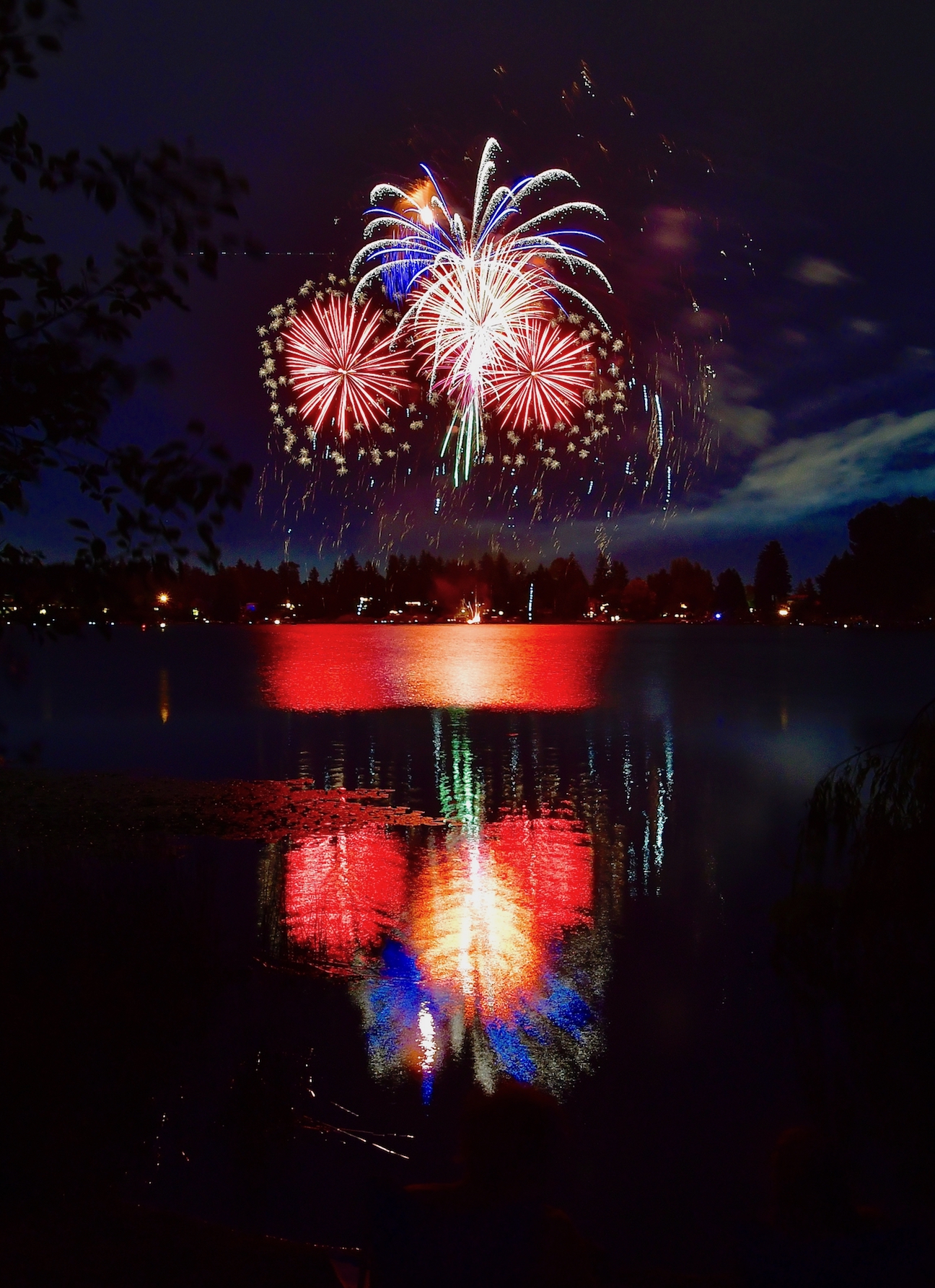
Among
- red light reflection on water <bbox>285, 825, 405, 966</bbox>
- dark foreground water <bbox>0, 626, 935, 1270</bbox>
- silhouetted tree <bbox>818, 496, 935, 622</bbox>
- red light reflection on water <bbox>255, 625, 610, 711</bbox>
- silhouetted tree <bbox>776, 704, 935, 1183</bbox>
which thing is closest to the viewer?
dark foreground water <bbox>0, 626, 935, 1270</bbox>

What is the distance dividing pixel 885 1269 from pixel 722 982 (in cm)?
784

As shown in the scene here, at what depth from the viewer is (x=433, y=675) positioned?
71.5 meters

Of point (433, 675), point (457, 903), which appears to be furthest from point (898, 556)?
point (457, 903)

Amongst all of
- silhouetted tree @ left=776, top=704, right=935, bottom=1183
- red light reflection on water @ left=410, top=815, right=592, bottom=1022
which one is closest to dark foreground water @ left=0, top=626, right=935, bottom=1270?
red light reflection on water @ left=410, top=815, right=592, bottom=1022

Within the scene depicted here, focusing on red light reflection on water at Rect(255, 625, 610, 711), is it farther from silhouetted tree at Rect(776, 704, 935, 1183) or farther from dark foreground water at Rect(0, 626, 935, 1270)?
silhouetted tree at Rect(776, 704, 935, 1183)

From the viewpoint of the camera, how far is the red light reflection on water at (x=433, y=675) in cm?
5100

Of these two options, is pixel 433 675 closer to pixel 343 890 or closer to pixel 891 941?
pixel 343 890

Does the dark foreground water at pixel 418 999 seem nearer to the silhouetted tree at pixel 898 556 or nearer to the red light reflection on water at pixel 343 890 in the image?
the red light reflection on water at pixel 343 890

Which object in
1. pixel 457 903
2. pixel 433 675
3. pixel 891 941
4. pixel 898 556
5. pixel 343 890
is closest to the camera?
pixel 891 941

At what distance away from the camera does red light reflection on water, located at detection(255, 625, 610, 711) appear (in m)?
51.0

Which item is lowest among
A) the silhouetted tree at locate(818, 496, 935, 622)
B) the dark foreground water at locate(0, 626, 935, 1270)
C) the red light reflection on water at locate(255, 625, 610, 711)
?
the dark foreground water at locate(0, 626, 935, 1270)

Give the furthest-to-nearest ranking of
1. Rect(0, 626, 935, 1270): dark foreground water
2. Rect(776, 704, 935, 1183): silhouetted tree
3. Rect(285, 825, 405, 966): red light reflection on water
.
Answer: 1. Rect(285, 825, 405, 966): red light reflection on water
2. Rect(776, 704, 935, 1183): silhouetted tree
3. Rect(0, 626, 935, 1270): dark foreground water

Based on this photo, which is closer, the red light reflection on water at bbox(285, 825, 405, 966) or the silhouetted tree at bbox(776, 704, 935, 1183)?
the silhouetted tree at bbox(776, 704, 935, 1183)

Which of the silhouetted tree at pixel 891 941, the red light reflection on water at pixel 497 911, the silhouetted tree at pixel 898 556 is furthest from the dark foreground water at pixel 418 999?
the silhouetted tree at pixel 898 556
